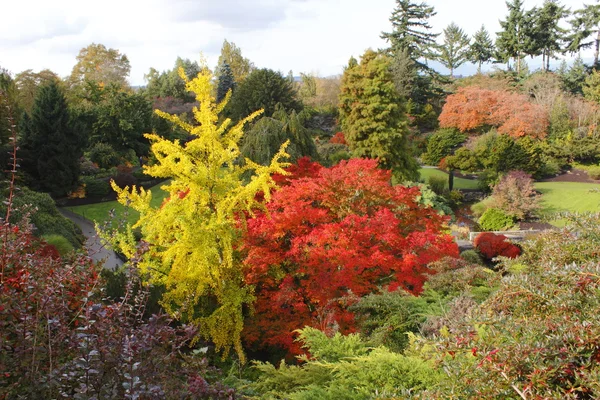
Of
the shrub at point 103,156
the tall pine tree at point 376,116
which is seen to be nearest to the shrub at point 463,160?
the tall pine tree at point 376,116

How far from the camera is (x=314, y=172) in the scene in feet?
41.1

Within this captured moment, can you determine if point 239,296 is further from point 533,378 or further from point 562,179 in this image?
point 562,179

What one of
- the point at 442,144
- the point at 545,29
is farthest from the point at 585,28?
the point at 442,144

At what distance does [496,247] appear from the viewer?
15648 millimetres

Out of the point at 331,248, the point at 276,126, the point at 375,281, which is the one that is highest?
the point at 276,126

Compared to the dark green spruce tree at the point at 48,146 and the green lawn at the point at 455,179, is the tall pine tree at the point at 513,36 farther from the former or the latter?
the dark green spruce tree at the point at 48,146

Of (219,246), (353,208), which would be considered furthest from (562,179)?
(219,246)

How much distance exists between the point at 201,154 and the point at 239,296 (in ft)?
9.53

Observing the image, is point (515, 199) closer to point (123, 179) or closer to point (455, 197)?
point (455, 197)

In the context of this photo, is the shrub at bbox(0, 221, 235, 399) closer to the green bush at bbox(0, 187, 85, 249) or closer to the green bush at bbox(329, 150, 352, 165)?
the green bush at bbox(0, 187, 85, 249)

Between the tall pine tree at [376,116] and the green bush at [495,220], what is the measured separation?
4.17m

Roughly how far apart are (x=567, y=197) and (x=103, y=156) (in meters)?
26.1

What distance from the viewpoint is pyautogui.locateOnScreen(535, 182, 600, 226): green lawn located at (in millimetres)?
22203

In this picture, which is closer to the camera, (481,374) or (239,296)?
(481,374)
